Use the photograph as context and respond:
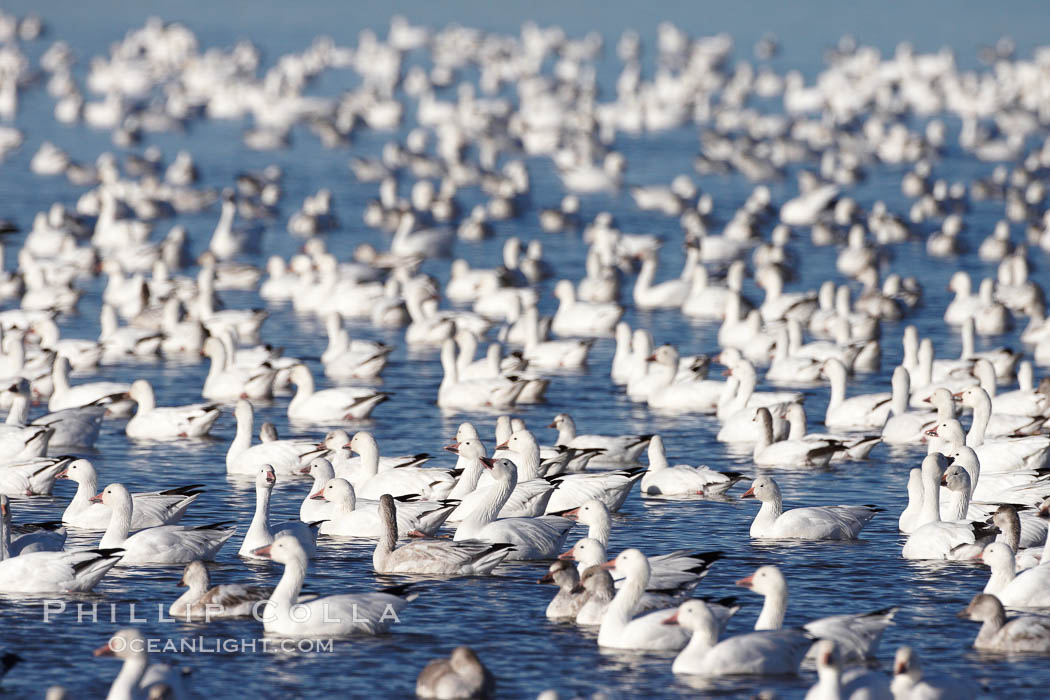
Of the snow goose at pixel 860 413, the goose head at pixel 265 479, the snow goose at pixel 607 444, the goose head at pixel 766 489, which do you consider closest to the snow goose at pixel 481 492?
the goose head at pixel 265 479

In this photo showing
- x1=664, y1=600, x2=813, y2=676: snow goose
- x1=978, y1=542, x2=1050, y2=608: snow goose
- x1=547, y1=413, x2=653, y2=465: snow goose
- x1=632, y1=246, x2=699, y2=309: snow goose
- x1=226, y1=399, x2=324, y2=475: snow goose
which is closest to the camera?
x1=664, y1=600, x2=813, y2=676: snow goose

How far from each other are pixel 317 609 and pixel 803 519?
5719mm

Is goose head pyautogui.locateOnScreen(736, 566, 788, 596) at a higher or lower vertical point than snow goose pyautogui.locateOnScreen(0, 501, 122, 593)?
lower

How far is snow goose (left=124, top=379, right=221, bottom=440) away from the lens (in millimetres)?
23734

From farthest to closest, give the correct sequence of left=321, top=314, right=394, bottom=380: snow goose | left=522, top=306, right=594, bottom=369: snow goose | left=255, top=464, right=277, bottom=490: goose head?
1. left=522, top=306, right=594, bottom=369: snow goose
2. left=321, top=314, right=394, bottom=380: snow goose
3. left=255, top=464, right=277, bottom=490: goose head

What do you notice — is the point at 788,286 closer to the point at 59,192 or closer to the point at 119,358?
the point at 119,358

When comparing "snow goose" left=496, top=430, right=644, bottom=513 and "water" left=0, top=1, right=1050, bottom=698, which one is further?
"snow goose" left=496, top=430, right=644, bottom=513

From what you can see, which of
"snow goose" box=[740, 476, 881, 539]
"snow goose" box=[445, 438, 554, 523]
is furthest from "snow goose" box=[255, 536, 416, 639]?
"snow goose" box=[740, 476, 881, 539]

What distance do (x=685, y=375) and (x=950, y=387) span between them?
3947 mm

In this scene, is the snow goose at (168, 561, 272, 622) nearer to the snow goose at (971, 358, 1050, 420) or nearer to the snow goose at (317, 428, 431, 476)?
the snow goose at (317, 428, 431, 476)

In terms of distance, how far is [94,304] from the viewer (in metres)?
35.9

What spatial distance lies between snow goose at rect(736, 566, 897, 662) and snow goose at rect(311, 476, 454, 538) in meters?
4.76

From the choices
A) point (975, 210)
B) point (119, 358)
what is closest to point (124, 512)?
point (119, 358)

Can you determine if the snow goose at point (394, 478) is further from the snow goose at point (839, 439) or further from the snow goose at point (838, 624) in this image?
the snow goose at point (838, 624)
